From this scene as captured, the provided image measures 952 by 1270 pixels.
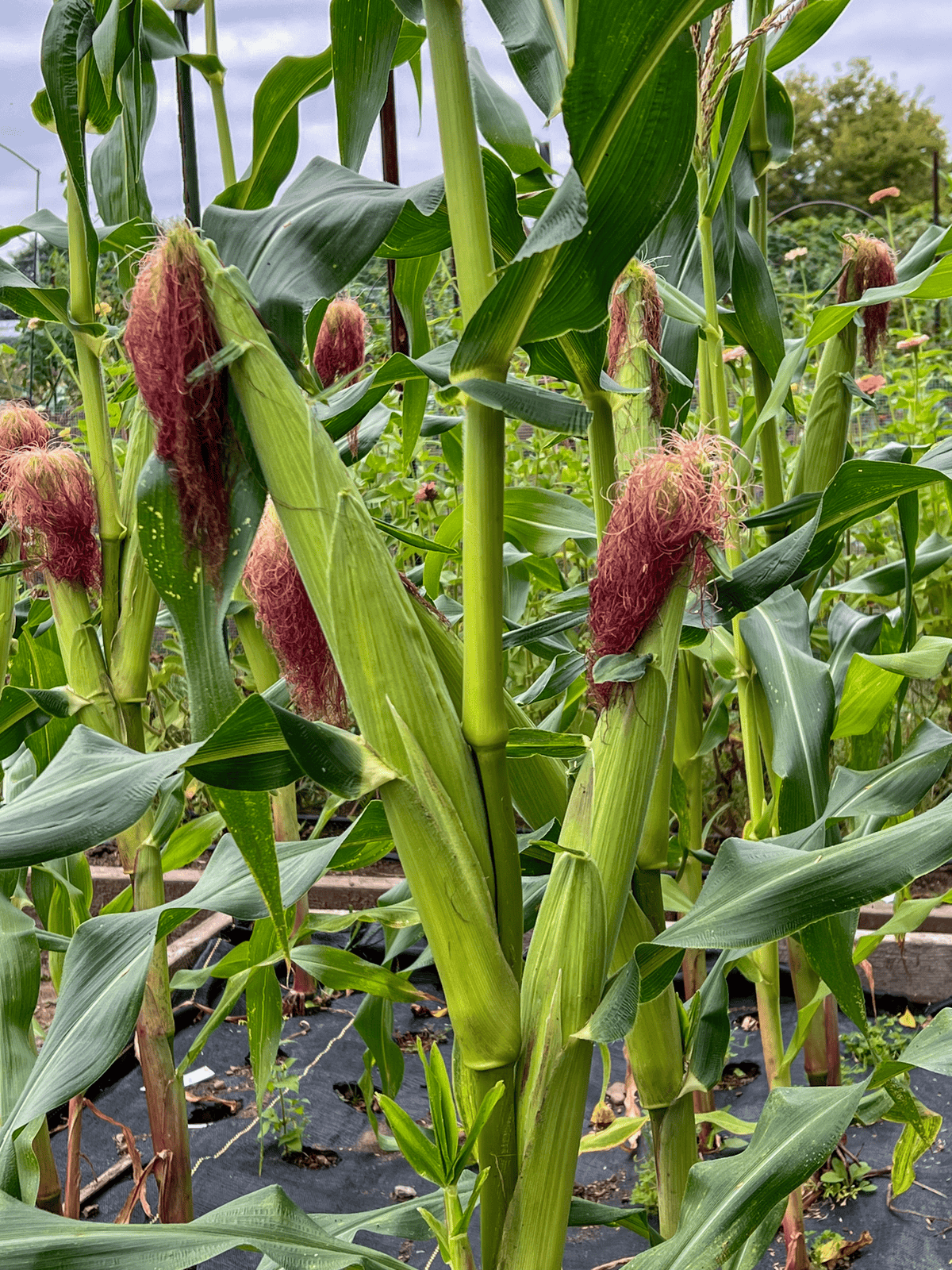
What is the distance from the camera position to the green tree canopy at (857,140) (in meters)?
21.2

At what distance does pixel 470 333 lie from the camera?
61 centimetres

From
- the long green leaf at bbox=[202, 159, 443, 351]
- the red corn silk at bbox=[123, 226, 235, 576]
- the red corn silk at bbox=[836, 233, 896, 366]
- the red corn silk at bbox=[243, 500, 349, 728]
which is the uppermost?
the red corn silk at bbox=[836, 233, 896, 366]

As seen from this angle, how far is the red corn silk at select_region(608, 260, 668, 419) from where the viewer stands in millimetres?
862

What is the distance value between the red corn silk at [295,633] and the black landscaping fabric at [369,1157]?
0.62 m

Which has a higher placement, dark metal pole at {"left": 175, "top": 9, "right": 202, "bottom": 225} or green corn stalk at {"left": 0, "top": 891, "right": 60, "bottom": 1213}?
dark metal pole at {"left": 175, "top": 9, "right": 202, "bottom": 225}

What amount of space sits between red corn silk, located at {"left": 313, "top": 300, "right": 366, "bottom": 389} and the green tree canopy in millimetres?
20902

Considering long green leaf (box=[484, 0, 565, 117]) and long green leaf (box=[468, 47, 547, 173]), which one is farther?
long green leaf (box=[468, 47, 547, 173])

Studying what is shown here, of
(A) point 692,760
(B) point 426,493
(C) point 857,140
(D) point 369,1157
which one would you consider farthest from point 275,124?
(C) point 857,140

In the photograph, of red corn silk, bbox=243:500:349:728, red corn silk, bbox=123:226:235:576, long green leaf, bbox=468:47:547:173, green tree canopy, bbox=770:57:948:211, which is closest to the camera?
red corn silk, bbox=123:226:235:576

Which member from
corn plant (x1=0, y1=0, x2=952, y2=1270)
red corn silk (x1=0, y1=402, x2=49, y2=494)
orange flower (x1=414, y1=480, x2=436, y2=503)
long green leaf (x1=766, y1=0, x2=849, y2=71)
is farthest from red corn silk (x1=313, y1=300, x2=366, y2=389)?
orange flower (x1=414, y1=480, x2=436, y2=503)

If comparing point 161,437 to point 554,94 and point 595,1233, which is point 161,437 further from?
point 595,1233

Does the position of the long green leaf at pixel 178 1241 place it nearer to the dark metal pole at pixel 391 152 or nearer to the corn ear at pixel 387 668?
the corn ear at pixel 387 668

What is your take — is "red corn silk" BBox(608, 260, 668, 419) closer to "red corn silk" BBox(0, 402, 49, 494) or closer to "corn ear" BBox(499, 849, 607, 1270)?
"corn ear" BBox(499, 849, 607, 1270)

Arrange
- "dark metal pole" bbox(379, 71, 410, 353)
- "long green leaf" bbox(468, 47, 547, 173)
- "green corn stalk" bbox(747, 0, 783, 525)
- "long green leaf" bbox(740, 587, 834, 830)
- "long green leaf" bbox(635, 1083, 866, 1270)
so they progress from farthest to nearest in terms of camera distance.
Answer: "dark metal pole" bbox(379, 71, 410, 353) → "green corn stalk" bbox(747, 0, 783, 525) → "long green leaf" bbox(468, 47, 547, 173) → "long green leaf" bbox(740, 587, 834, 830) → "long green leaf" bbox(635, 1083, 866, 1270)
